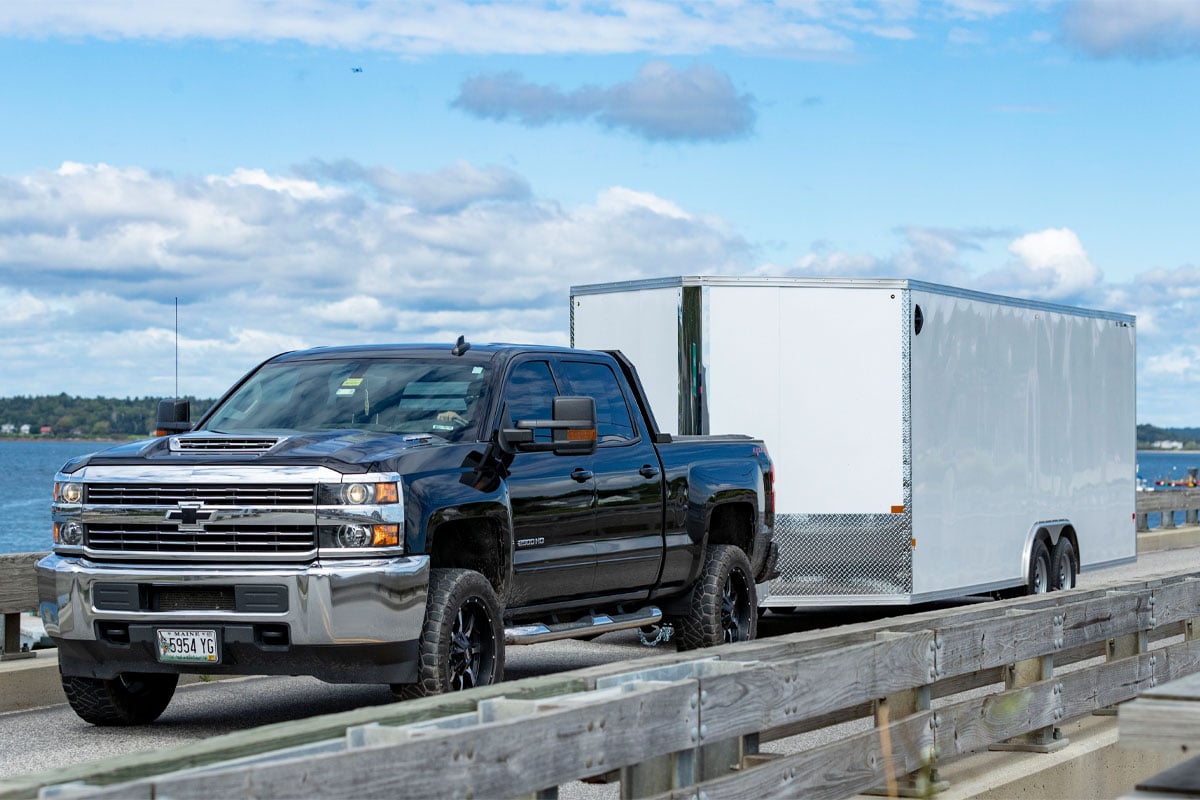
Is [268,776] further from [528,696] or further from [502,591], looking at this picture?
[502,591]

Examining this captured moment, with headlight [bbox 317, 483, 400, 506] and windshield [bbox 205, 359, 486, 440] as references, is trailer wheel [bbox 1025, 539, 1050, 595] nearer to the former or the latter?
windshield [bbox 205, 359, 486, 440]

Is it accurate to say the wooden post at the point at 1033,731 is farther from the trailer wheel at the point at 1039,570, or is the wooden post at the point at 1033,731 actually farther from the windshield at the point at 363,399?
the trailer wheel at the point at 1039,570

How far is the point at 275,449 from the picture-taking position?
9.37 m

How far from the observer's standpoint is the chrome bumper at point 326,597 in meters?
8.97

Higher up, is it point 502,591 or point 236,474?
point 236,474

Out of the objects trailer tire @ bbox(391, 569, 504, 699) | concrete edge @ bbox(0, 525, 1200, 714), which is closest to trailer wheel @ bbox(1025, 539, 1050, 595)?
trailer tire @ bbox(391, 569, 504, 699)

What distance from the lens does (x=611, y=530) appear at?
36.8ft

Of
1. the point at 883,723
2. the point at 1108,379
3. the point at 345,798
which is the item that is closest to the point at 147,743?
the point at 883,723

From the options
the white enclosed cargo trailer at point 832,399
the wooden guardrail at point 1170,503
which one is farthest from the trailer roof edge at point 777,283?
the wooden guardrail at point 1170,503

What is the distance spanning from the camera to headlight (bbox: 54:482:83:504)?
971 cm

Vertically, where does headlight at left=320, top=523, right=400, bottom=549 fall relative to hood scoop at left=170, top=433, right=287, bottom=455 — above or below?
below

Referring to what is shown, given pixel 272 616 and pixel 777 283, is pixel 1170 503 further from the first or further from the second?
pixel 272 616

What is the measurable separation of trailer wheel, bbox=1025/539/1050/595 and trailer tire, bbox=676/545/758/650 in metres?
Result: 5.75

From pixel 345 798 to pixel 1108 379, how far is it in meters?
17.1
